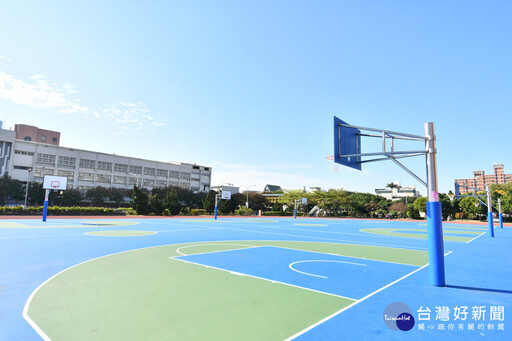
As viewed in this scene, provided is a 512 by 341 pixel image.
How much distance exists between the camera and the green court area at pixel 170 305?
4.68m

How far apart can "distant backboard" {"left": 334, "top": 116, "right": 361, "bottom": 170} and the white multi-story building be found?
6778cm

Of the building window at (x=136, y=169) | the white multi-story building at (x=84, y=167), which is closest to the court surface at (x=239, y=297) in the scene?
the white multi-story building at (x=84, y=167)

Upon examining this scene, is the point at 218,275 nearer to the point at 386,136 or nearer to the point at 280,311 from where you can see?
the point at 280,311

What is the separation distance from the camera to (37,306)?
5680 millimetres

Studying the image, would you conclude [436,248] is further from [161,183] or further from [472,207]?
[161,183]

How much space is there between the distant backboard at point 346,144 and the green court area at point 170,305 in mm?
4677

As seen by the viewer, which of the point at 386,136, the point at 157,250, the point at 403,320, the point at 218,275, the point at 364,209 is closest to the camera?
the point at 403,320

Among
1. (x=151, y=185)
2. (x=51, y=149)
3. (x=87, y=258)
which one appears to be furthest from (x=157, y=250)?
(x=151, y=185)

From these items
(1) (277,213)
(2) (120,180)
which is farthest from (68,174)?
(1) (277,213)

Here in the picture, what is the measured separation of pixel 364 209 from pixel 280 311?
68.2 meters

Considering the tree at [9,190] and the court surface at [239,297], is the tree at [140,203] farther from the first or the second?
the court surface at [239,297]

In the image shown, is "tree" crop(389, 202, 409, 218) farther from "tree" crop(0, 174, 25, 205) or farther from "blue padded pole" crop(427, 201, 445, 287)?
"tree" crop(0, 174, 25, 205)

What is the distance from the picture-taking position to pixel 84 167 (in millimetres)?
77562

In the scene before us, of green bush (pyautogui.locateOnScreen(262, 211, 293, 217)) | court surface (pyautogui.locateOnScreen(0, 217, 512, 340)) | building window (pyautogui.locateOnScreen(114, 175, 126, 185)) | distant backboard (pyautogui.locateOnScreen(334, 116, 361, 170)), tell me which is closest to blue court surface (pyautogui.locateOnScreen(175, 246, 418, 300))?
court surface (pyautogui.locateOnScreen(0, 217, 512, 340))
